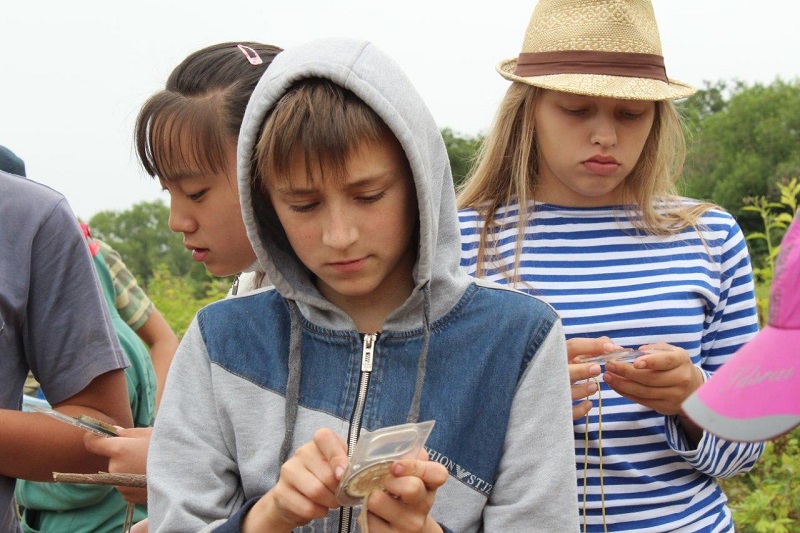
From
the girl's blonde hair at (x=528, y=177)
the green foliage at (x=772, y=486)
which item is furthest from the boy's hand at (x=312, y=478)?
the green foliage at (x=772, y=486)

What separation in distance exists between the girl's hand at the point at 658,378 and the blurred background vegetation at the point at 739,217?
2.77 feet

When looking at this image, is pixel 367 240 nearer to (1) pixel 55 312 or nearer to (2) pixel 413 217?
(2) pixel 413 217

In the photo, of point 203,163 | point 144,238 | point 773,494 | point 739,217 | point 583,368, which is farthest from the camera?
point 144,238

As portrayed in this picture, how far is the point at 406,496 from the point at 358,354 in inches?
16.8

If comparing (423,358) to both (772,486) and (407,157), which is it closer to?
(407,157)

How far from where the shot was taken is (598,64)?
2457mm

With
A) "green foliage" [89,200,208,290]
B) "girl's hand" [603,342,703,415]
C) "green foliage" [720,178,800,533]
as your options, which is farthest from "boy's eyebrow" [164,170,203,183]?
"green foliage" [89,200,208,290]

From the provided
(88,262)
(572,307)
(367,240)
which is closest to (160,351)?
(88,262)

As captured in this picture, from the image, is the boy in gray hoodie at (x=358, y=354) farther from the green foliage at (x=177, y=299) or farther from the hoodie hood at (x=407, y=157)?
the green foliage at (x=177, y=299)

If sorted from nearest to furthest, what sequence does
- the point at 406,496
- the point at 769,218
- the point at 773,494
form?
the point at 406,496 < the point at 773,494 < the point at 769,218

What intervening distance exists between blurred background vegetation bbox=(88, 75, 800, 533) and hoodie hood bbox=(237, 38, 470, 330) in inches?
40.7

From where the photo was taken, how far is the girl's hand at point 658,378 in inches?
84.6

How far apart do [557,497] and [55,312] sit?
3.78ft

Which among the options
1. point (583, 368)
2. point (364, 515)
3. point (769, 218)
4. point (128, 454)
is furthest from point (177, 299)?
point (364, 515)
